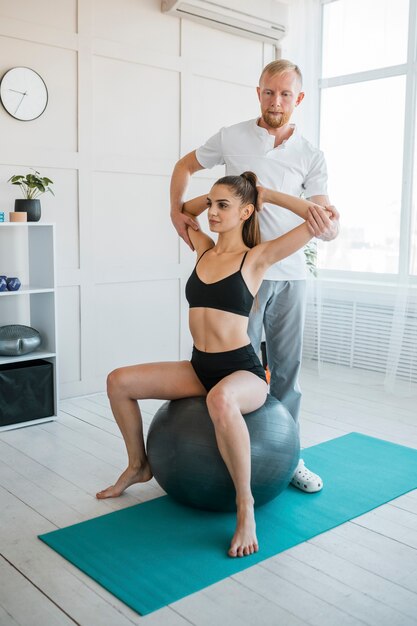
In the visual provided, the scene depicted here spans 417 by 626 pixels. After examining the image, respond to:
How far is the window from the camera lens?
4355mm

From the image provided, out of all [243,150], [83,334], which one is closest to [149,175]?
[83,334]

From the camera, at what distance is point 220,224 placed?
7.65ft

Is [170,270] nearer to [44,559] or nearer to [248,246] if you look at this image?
[248,246]

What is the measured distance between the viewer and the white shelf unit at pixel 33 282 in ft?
11.3

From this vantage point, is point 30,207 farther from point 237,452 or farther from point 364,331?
point 364,331

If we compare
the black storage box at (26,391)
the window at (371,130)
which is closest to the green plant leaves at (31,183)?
the black storage box at (26,391)

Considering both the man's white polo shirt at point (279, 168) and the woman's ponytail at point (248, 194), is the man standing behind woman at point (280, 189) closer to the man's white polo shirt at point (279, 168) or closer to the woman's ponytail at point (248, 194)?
the man's white polo shirt at point (279, 168)

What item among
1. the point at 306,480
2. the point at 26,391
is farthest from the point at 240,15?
the point at 306,480

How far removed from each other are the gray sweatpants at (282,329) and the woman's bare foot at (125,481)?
0.60 metres

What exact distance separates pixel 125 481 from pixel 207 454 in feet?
1.58

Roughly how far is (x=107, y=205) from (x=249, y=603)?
267 cm

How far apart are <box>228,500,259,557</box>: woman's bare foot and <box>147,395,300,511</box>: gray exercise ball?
11cm

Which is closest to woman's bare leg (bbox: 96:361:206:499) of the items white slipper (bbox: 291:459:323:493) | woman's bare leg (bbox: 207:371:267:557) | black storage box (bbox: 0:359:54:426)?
woman's bare leg (bbox: 207:371:267:557)

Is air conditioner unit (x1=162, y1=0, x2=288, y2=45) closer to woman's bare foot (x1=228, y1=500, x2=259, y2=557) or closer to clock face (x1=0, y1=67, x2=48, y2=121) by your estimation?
clock face (x1=0, y1=67, x2=48, y2=121)
